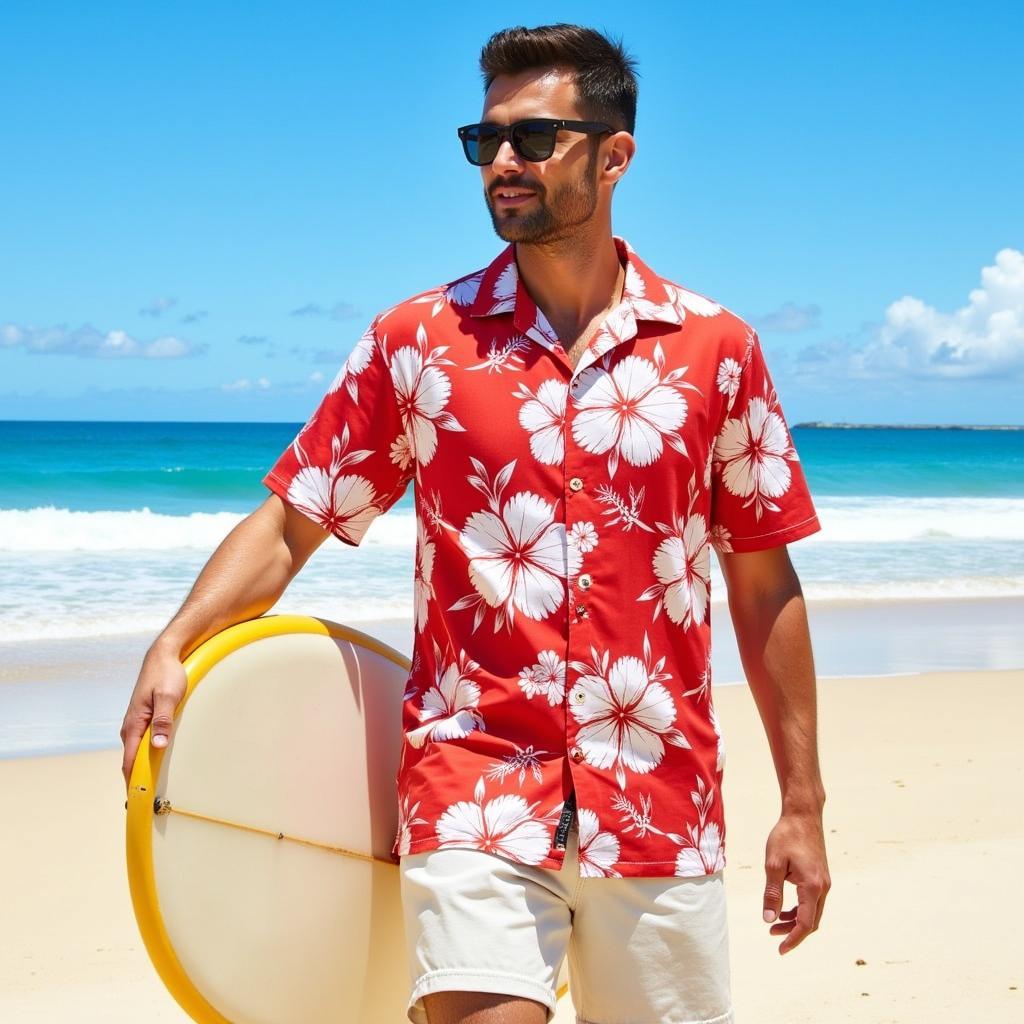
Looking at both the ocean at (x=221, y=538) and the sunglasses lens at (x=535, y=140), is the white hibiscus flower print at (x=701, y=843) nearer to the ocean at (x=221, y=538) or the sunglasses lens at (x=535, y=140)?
the sunglasses lens at (x=535, y=140)

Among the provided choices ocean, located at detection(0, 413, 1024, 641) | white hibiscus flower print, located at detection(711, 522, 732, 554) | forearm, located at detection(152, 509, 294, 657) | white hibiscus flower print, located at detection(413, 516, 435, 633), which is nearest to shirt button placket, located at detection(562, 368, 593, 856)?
white hibiscus flower print, located at detection(413, 516, 435, 633)

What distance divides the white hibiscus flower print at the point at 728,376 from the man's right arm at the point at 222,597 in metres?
0.69

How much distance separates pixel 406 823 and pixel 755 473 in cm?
82

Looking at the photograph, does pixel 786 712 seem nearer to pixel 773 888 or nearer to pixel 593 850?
pixel 773 888

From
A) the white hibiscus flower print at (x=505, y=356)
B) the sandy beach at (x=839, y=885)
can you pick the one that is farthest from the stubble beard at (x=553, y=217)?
the sandy beach at (x=839, y=885)

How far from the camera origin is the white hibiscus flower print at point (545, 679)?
2.02 metres

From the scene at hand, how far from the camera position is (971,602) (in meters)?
12.7

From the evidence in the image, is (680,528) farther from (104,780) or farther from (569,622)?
(104,780)

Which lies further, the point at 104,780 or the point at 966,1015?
the point at 104,780

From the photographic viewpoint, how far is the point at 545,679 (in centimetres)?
202

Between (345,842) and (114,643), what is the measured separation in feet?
26.2

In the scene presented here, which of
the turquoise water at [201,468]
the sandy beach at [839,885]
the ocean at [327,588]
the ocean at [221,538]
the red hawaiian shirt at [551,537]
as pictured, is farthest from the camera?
the turquoise water at [201,468]

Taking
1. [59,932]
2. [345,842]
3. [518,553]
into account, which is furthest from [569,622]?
[59,932]

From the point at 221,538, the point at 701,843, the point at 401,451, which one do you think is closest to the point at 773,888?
the point at 701,843
